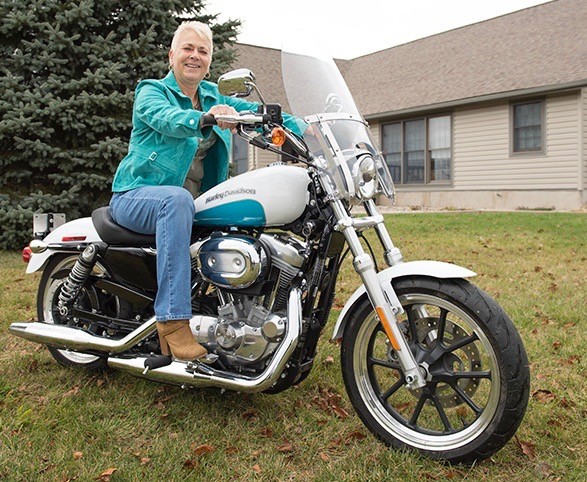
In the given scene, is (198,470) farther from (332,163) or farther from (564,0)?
(564,0)

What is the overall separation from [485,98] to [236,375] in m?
15.7

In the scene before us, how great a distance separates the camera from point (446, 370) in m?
2.70

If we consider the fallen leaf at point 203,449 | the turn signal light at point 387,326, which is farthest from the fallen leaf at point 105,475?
the turn signal light at point 387,326

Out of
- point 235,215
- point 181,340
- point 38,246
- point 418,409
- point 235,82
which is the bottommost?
point 418,409

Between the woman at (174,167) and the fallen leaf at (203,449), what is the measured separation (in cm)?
41

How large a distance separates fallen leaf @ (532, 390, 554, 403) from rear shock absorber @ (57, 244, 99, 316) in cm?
248

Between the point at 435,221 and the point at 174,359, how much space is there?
31.9 feet

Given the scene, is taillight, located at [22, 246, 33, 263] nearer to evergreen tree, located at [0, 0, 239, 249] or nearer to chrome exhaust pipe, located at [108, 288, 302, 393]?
chrome exhaust pipe, located at [108, 288, 302, 393]

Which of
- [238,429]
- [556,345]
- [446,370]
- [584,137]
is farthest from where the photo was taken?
[584,137]

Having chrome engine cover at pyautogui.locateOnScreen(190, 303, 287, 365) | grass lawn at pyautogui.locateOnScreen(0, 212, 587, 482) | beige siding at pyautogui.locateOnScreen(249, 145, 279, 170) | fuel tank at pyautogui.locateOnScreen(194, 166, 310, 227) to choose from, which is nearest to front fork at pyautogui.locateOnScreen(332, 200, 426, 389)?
fuel tank at pyautogui.locateOnScreen(194, 166, 310, 227)

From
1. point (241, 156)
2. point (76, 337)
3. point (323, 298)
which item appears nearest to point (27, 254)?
point (76, 337)

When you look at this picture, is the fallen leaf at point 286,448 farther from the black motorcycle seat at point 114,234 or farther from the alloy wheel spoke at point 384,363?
the black motorcycle seat at point 114,234

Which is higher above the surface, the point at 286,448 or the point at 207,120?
the point at 207,120

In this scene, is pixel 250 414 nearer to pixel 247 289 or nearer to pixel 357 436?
pixel 357 436
